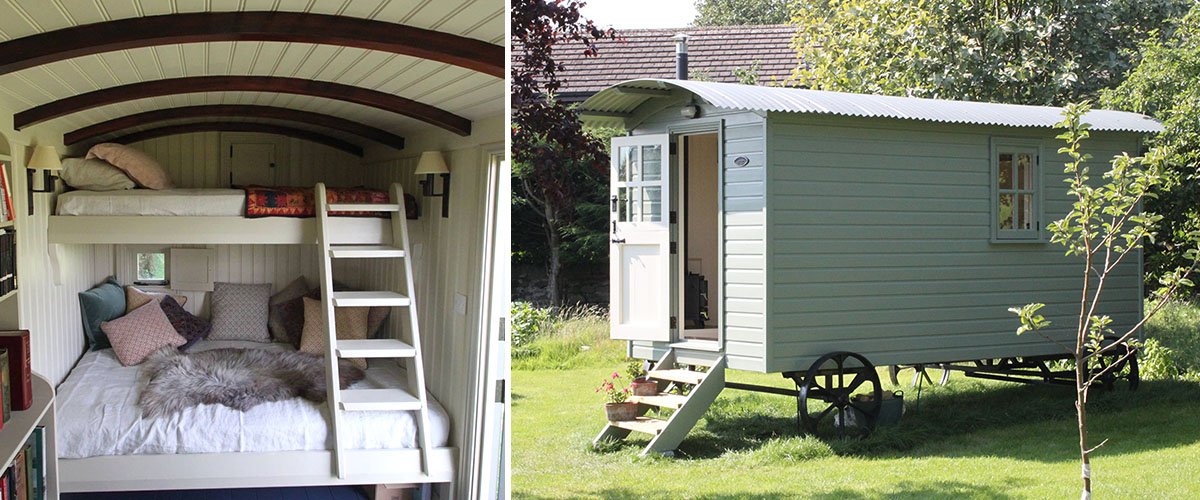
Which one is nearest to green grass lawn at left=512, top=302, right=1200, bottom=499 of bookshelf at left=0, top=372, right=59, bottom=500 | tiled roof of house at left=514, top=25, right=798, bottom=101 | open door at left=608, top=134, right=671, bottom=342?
open door at left=608, top=134, right=671, bottom=342

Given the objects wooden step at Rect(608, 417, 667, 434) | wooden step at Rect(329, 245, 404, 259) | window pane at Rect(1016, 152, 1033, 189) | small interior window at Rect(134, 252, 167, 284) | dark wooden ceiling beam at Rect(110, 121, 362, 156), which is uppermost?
dark wooden ceiling beam at Rect(110, 121, 362, 156)

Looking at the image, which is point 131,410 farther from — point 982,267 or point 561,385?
point 982,267

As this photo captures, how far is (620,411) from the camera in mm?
7355

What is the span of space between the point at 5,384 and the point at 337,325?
2844mm

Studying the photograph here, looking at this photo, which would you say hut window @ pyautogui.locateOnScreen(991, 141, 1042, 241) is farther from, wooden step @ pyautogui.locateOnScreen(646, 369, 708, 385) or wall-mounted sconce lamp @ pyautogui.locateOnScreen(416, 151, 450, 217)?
wall-mounted sconce lamp @ pyautogui.locateOnScreen(416, 151, 450, 217)

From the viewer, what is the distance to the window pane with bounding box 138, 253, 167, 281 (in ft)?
21.2

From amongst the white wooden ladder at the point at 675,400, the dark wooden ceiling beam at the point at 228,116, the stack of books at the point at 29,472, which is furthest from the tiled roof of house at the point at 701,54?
the stack of books at the point at 29,472

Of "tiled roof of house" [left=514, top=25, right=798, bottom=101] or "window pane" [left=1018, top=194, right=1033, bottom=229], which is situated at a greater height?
"tiled roof of house" [left=514, top=25, right=798, bottom=101]

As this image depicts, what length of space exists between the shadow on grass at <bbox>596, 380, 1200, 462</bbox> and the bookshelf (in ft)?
13.1

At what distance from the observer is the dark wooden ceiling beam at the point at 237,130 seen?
6.44 m

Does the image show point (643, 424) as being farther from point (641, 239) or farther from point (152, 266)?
point (152, 266)

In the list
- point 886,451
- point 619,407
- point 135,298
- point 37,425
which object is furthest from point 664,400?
point 37,425

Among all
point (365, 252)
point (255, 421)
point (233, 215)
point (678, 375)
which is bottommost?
point (678, 375)

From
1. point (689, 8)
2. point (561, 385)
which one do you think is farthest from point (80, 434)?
point (689, 8)
